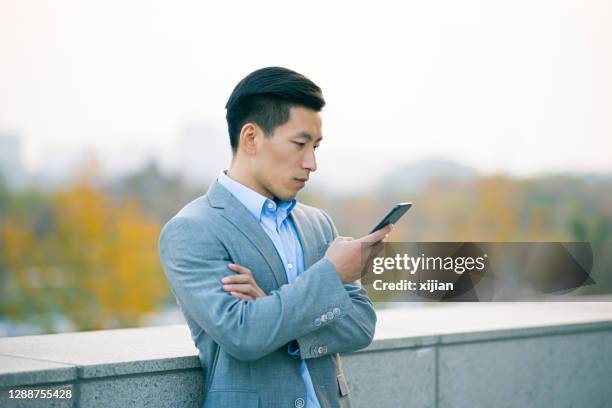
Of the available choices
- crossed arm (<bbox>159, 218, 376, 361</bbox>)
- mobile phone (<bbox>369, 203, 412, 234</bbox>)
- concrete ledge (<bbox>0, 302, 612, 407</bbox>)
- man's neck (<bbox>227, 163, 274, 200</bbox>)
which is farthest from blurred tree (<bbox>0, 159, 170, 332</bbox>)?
mobile phone (<bbox>369, 203, 412, 234</bbox>)

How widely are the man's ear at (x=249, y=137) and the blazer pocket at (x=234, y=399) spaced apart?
77cm

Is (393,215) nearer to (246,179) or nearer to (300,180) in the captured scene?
(300,180)

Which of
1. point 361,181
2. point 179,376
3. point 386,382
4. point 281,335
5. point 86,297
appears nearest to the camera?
point 281,335

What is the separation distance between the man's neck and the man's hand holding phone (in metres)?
0.35

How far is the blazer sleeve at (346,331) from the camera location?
3.06 meters

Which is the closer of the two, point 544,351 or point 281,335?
point 281,335

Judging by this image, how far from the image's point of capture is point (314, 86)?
3225 mm

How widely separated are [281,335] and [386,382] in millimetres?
1546

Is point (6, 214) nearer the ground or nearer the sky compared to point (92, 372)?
nearer the ground

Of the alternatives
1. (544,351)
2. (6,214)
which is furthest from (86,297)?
(544,351)

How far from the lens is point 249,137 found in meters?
3.23

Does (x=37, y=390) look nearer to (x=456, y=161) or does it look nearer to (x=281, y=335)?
(x=281, y=335)

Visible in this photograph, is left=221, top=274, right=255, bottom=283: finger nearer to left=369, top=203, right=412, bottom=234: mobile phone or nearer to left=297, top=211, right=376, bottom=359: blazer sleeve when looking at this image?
left=297, top=211, right=376, bottom=359: blazer sleeve

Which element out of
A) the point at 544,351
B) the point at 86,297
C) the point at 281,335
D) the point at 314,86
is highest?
the point at 314,86
